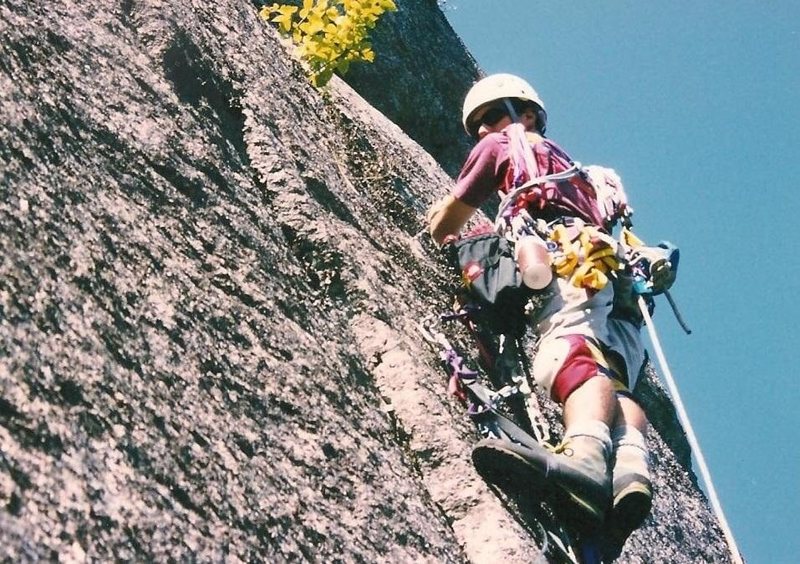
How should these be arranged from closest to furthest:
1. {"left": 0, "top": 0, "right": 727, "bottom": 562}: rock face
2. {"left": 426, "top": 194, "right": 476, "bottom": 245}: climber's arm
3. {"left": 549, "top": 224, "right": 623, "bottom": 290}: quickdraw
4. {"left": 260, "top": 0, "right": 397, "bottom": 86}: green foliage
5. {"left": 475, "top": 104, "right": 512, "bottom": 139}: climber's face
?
{"left": 0, "top": 0, "right": 727, "bottom": 562}: rock face < {"left": 549, "top": 224, "right": 623, "bottom": 290}: quickdraw < {"left": 426, "top": 194, "right": 476, "bottom": 245}: climber's arm < {"left": 475, "top": 104, "right": 512, "bottom": 139}: climber's face < {"left": 260, "top": 0, "right": 397, "bottom": 86}: green foliage

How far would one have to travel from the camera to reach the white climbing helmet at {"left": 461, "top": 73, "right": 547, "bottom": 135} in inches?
252

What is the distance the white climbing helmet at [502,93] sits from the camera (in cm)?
639

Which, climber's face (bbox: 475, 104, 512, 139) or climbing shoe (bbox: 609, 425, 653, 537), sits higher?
climber's face (bbox: 475, 104, 512, 139)

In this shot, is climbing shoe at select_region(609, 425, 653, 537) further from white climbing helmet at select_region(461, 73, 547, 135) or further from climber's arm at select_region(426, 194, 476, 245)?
white climbing helmet at select_region(461, 73, 547, 135)

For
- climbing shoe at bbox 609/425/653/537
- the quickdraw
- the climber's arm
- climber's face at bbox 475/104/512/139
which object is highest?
climber's face at bbox 475/104/512/139

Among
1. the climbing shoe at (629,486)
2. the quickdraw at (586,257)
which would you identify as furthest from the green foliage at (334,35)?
the climbing shoe at (629,486)

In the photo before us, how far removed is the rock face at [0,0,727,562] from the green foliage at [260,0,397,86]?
1170 mm

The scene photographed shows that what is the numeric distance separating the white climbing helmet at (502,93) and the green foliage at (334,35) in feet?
2.73

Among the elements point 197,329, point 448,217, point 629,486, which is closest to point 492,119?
point 448,217

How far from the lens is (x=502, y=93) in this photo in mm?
6387

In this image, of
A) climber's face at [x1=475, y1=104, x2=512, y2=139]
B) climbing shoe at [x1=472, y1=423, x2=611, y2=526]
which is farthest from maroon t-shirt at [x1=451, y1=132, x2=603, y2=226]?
climbing shoe at [x1=472, y1=423, x2=611, y2=526]

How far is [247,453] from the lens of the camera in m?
2.91

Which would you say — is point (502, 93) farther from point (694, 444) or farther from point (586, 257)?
point (694, 444)

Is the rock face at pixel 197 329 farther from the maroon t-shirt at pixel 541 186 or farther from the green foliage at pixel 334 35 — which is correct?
A: the green foliage at pixel 334 35
